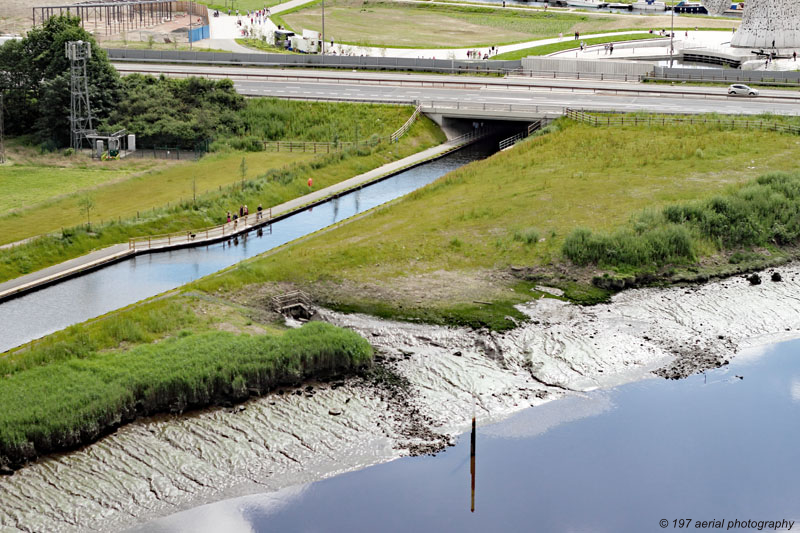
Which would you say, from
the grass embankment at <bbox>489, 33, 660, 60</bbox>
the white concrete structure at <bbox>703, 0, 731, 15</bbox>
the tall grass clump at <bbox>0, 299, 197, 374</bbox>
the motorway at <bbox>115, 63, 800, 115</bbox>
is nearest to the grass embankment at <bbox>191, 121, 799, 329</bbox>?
the tall grass clump at <bbox>0, 299, 197, 374</bbox>

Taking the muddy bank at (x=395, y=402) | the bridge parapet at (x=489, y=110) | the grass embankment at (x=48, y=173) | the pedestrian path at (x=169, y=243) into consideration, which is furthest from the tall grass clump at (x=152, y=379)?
the bridge parapet at (x=489, y=110)

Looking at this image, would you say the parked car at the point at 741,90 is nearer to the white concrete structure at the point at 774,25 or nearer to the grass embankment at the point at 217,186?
the white concrete structure at the point at 774,25

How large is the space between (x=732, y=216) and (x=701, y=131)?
22854 mm

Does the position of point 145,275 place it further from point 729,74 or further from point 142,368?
point 729,74

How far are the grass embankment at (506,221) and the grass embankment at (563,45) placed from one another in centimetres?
4485

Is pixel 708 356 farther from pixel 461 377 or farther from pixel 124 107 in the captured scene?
pixel 124 107

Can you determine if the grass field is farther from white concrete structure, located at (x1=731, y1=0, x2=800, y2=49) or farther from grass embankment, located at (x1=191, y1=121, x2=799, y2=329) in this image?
white concrete structure, located at (x1=731, y1=0, x2=800, y2=49)

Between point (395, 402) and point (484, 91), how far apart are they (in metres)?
68.6

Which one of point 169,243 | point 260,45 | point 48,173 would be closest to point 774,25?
point 260,45

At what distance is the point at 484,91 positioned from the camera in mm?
115000

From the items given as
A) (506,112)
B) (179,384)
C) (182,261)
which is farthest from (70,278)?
(506,112)

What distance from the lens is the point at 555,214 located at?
75.3m

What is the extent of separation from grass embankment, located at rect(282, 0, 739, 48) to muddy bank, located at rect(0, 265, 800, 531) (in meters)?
97.8

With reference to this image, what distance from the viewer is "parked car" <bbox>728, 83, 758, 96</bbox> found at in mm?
109688
